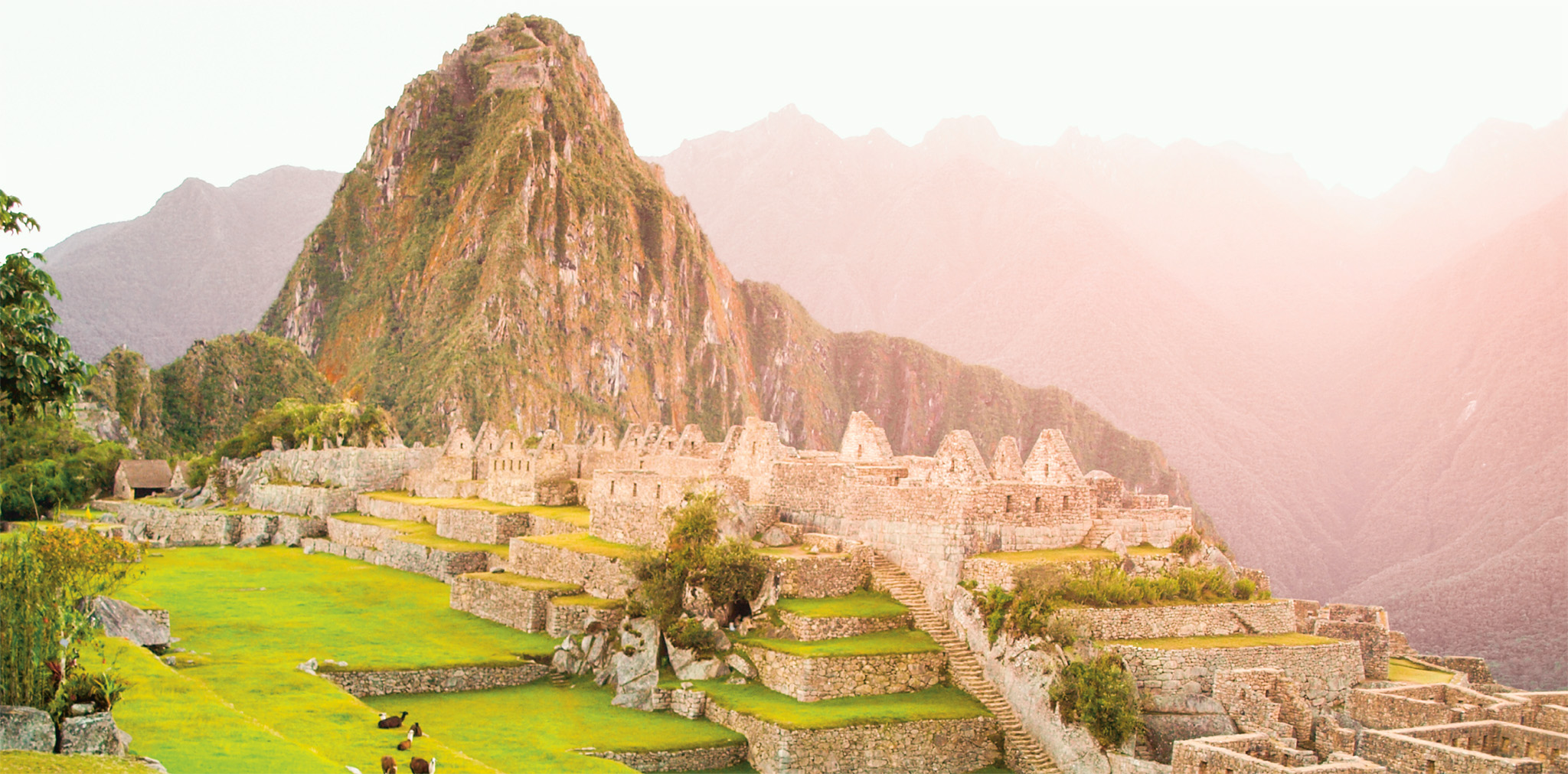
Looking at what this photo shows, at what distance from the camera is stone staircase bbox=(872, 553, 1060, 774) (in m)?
23.2

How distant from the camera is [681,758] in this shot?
72.8ft

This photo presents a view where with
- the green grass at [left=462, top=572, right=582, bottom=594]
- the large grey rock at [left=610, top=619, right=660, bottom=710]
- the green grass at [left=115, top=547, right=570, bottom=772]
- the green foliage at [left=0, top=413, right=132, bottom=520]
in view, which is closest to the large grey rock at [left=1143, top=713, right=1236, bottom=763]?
the large grey rock at [left=610, top=619, right=660, bottom=710]

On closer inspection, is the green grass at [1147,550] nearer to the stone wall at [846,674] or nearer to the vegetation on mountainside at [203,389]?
the stone wall at [846,674]

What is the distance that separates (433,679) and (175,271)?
142 metres

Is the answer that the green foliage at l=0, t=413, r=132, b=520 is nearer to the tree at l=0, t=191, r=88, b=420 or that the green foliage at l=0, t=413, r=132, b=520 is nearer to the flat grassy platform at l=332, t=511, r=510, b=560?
the flat grassy platform at l=332, t=511, r=510, b=560

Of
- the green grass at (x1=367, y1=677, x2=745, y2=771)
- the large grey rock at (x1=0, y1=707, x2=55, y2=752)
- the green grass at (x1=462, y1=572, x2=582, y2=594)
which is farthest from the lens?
the green grass at (x1=462, y1=572, x2=582, y2=594)

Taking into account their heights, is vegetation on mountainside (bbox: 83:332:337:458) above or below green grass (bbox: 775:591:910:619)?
above

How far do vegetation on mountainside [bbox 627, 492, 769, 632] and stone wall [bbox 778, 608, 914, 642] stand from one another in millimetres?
1363

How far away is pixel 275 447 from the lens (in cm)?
6069

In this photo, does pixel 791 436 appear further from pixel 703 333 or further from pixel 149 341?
pixel 149 341

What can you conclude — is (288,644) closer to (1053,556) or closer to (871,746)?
(871,746)

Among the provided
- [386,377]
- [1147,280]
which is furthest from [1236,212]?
[386,377]

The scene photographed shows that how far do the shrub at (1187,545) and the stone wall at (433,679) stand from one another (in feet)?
48.9

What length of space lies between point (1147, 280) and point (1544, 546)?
229 feet
